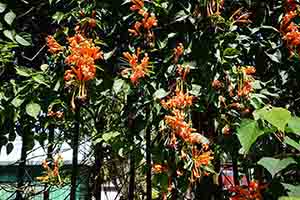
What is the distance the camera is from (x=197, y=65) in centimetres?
139

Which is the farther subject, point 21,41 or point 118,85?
point 21,41

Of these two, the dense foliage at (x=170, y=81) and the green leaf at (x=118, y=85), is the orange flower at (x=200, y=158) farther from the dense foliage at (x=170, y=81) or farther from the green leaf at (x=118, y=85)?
the green leaf at (x=118, y=85)

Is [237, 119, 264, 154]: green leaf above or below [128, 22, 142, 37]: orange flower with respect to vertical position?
below

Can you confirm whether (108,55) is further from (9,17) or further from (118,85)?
(9,17)

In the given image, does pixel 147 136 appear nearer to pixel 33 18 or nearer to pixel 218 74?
pixel 218 74

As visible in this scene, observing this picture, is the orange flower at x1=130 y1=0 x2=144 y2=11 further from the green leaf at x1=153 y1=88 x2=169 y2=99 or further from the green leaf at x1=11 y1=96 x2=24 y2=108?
the green leaf at x1=11 y1=96 x2=24 y2=108

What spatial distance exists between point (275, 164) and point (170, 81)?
48cm

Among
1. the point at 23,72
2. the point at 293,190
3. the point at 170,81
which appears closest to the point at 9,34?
the point at 23,72

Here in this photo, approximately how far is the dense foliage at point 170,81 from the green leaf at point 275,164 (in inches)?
3.7

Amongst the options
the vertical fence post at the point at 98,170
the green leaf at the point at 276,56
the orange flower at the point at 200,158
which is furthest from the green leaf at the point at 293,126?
the vertical fence post at the point at 98,170

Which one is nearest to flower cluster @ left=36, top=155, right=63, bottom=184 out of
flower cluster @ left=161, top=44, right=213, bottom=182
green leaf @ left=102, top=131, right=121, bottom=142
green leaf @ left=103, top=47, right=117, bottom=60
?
green leaf @ left=102, top=131, right=121, bottom=142

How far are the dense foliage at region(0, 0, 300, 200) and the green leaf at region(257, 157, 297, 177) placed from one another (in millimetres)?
94

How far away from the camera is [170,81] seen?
141cm

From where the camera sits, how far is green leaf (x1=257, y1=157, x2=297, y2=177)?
1.01m
